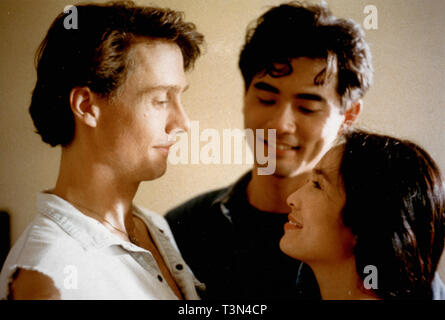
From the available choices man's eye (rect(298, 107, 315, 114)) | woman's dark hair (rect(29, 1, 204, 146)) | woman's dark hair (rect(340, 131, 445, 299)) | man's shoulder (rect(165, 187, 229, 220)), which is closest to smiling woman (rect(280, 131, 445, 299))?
woman's dark hair (rect(340, 131, 445, 299))

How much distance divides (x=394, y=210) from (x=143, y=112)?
585 mm

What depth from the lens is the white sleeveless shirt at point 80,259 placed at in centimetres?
92

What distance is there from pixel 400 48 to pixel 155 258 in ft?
2.62

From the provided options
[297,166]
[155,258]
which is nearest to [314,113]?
[297,166]

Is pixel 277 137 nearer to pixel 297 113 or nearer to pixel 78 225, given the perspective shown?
pixel 297 113

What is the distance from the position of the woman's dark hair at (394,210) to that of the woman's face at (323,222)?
0.7 inches

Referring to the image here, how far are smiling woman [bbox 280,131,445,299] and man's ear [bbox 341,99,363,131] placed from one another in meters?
0.08

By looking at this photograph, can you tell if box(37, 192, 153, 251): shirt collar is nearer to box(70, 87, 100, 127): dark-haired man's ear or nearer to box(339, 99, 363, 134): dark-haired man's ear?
box(70, 87, 100, 127): dark-haired man's ear

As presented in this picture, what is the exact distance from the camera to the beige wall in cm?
108

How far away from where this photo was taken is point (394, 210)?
3.02ft

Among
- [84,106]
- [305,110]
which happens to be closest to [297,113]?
[305,110]

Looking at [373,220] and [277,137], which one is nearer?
[373,220]
